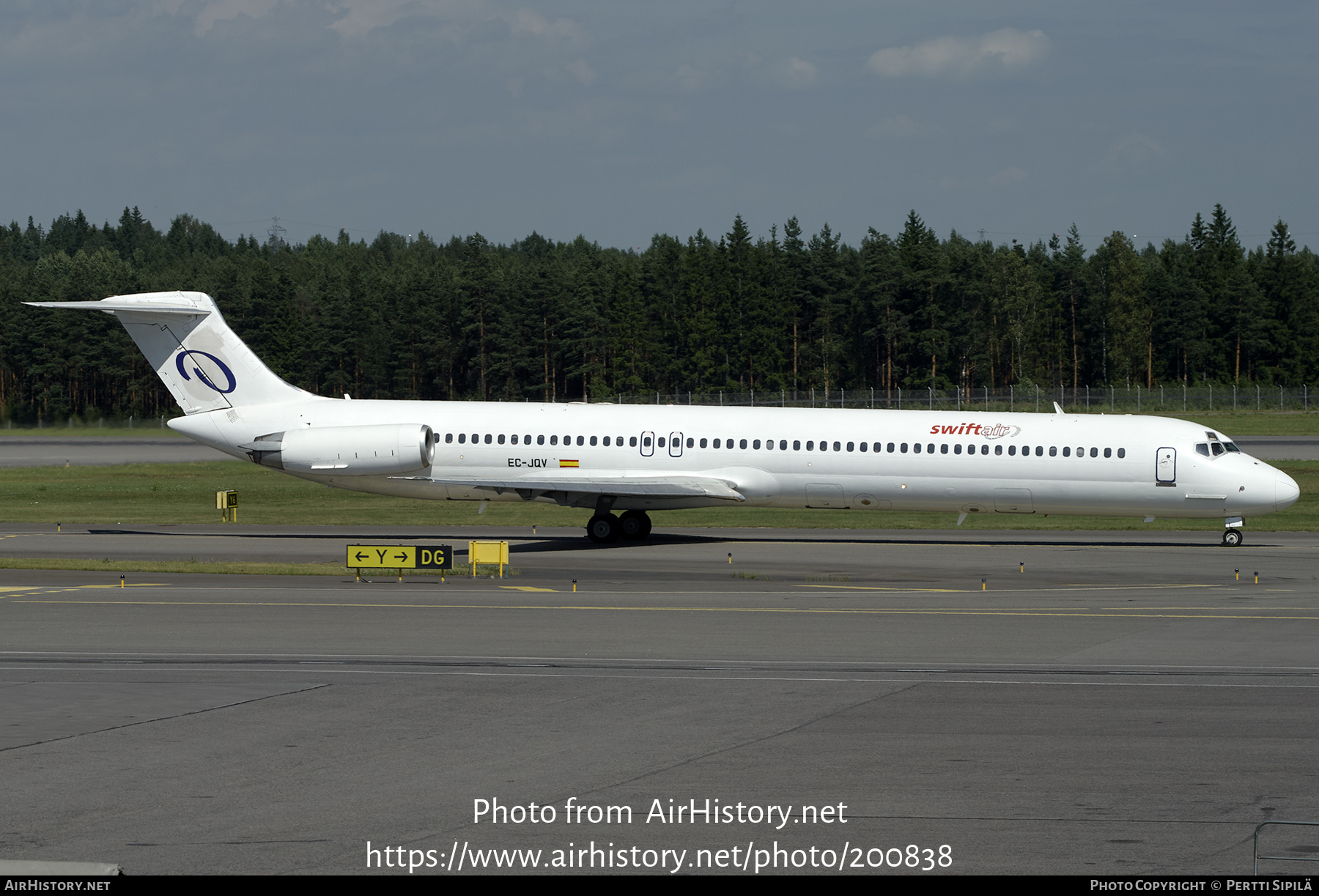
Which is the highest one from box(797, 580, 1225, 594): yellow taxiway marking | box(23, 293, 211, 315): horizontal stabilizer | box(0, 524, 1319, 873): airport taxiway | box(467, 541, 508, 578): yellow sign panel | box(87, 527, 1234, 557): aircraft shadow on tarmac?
box(23, 293, 211, 315): horizontal stabilizer

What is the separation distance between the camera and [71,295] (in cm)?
13388

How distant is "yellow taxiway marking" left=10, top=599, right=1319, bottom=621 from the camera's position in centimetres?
2347

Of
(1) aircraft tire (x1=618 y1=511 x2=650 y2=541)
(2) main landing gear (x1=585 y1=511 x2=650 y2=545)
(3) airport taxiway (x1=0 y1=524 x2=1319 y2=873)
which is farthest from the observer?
(1) aircraft tire (x1=618 y1=511 x2=650 y2=541)

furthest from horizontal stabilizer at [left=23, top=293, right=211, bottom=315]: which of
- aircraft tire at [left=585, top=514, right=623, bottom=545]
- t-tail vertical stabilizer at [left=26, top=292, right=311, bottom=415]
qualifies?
aircraft tire at [left=585, top=514, right=623, bottom=545]

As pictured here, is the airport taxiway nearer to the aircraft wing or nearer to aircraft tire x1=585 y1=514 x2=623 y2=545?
the aircraft wing

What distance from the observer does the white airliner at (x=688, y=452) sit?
113 ft

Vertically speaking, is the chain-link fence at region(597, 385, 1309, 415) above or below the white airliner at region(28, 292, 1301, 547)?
above

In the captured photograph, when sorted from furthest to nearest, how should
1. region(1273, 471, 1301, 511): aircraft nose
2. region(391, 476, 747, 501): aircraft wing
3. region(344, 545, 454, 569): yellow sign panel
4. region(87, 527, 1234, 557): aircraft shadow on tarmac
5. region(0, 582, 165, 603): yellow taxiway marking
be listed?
region(87, 527, 1234, 557): aircraft shadow on tarmac → region(391, 476, 747, 501): aircraft wing → region(1273, 471, 1301, 511): aircraft nose → region(344, 545, 454, 569): yellow sign panel → region(0, 582, 165, 603): yellow taxiway marking

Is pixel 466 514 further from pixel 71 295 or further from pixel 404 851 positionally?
pixel 71 295

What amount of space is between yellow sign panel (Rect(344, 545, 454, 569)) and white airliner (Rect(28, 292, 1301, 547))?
717 cm

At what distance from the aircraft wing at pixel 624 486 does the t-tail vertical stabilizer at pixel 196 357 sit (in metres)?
7.38

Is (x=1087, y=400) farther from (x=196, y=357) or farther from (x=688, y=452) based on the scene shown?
(x=196, y=357)

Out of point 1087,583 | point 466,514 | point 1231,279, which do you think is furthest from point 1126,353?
point 1087,583

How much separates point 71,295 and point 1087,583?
419 ft
